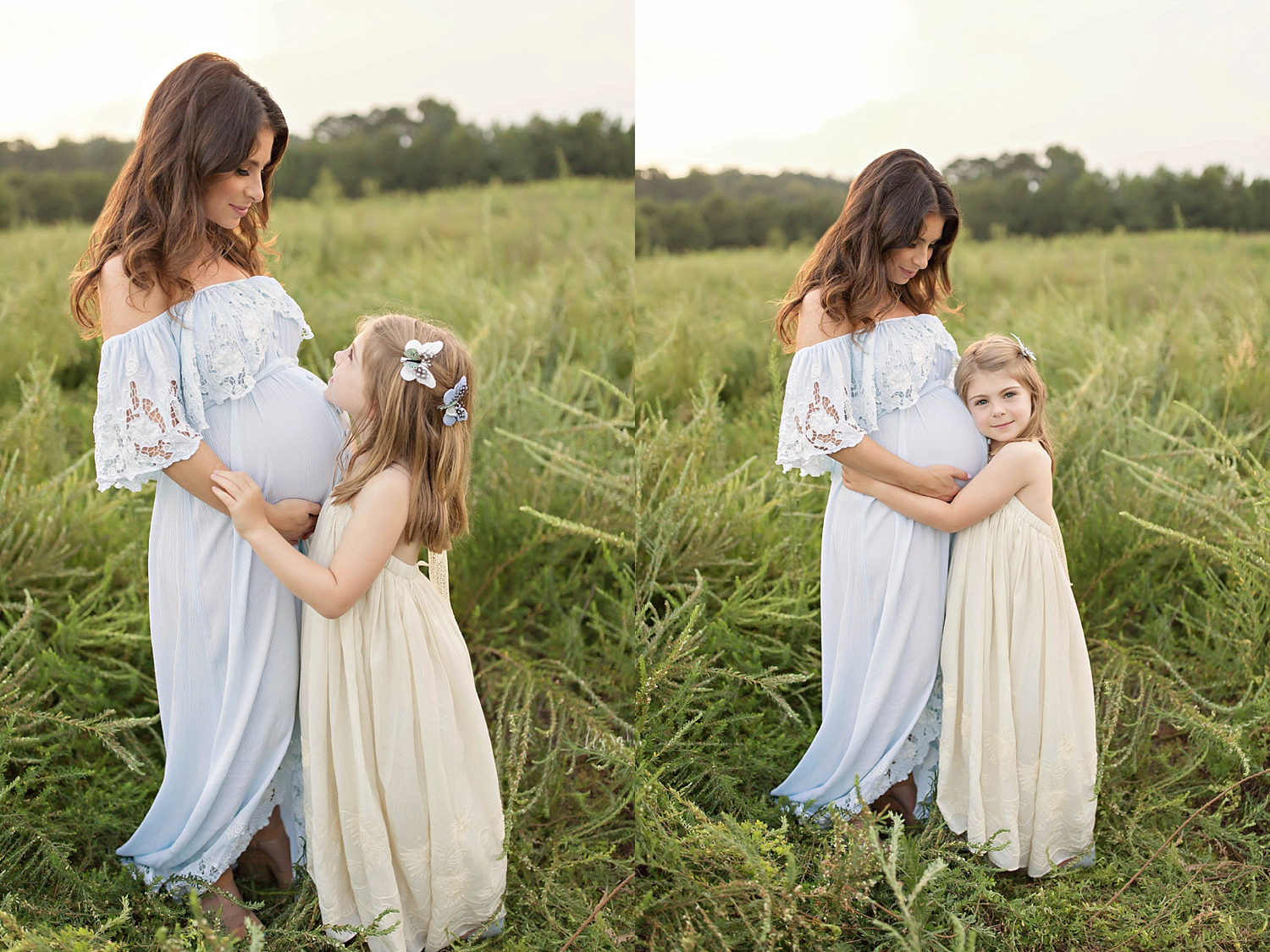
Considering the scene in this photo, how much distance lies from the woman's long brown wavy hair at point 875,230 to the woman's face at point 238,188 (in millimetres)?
1287

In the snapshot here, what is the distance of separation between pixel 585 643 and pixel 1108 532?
6.59ft

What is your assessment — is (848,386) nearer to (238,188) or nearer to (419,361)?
(419,361)

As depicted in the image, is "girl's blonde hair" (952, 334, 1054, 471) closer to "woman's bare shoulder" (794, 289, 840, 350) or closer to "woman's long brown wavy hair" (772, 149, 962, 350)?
"woman's long brown wavy hair" (772, 149, 962, 350)

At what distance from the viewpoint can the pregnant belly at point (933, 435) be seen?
7.18 ft

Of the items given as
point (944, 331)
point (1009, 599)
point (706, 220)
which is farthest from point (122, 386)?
point (706, 220)

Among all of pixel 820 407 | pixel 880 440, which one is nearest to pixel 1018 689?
pixel 880 440

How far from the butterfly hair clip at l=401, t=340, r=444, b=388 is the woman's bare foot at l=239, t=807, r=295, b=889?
124 cm

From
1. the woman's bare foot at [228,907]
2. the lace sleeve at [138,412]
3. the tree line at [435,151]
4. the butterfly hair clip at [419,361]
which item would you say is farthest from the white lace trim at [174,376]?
the tree line at [435,151]

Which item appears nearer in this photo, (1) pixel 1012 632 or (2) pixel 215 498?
(2) pixel 215 498

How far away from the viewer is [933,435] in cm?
219

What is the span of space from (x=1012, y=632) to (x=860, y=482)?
528mm

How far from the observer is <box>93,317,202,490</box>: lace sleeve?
1.77 metres

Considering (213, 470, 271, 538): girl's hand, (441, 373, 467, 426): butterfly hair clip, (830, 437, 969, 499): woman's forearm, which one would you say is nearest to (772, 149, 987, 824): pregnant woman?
(830, 437, 969, 499): woman's forearm

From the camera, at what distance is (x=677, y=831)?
236cm
